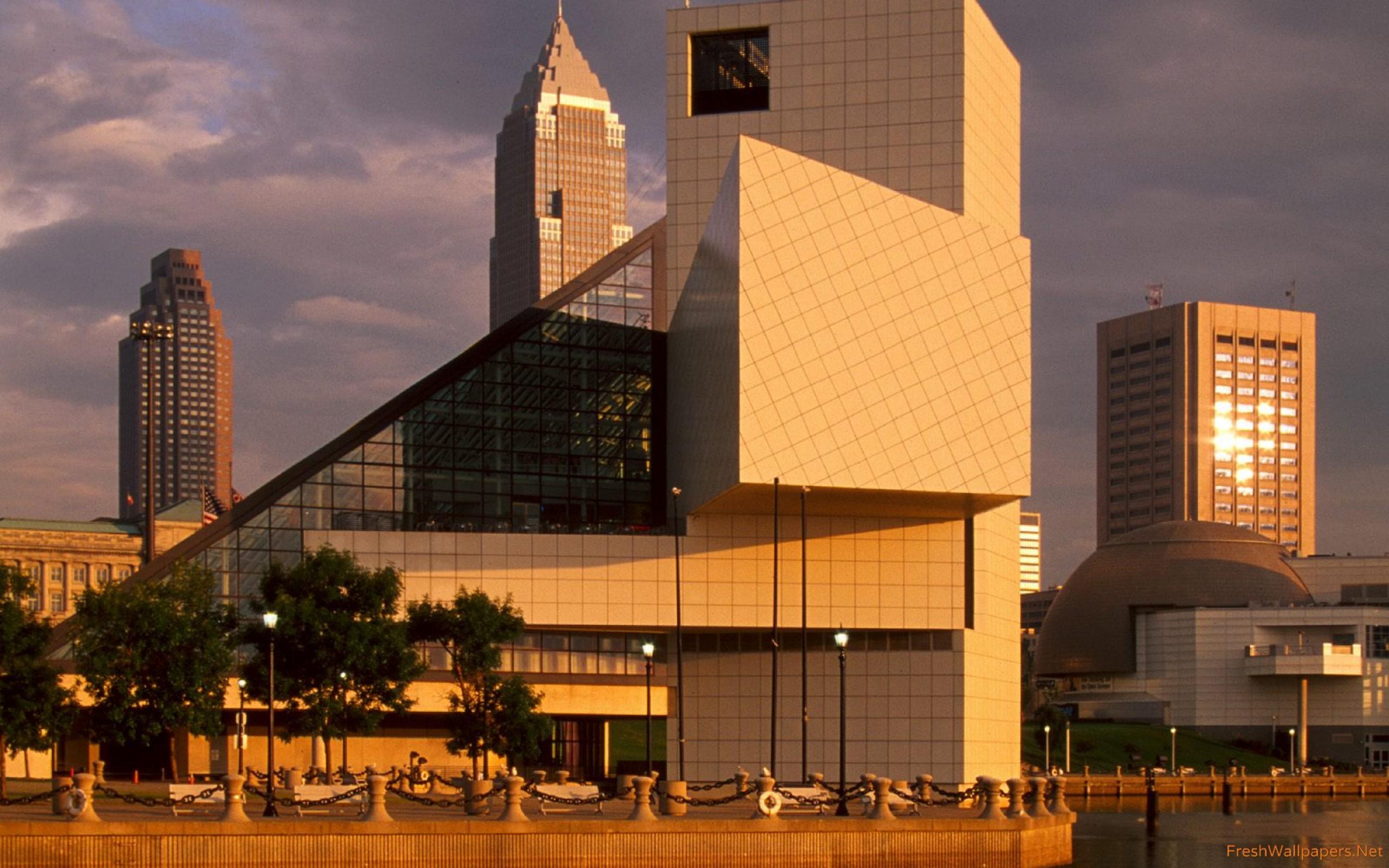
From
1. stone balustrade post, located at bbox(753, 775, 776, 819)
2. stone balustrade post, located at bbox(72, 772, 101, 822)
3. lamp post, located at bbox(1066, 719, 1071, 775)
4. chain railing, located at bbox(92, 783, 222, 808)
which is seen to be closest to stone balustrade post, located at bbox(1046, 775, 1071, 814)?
stone balustrade post, located at bbox(753, 775, 776, 819)

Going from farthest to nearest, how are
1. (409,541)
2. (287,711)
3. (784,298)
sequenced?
1. (409,541)
2. (784,298)
3. (287,711)

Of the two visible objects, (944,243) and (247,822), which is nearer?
(247,822)

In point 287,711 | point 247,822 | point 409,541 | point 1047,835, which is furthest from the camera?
point 409,541

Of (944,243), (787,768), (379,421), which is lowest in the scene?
(787,768)

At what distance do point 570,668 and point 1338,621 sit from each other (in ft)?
338

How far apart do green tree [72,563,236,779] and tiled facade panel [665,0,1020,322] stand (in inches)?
1386

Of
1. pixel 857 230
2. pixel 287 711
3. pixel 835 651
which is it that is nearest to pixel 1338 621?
pixel 835 651

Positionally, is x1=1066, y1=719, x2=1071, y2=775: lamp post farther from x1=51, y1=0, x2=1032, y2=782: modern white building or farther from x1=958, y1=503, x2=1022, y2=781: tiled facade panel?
x1=51, y1=0, x2=1032, y2=782: modern white building

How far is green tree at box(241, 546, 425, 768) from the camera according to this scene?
67938 millimetres

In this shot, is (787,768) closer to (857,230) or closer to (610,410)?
(610,410)

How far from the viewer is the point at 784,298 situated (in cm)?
7694

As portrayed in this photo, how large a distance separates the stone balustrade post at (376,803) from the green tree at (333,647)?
2129cm

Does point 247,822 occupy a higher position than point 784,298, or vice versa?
point 784,298

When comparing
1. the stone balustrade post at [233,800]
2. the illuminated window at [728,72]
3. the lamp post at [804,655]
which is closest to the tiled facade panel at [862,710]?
the lamp post at [804,655]
